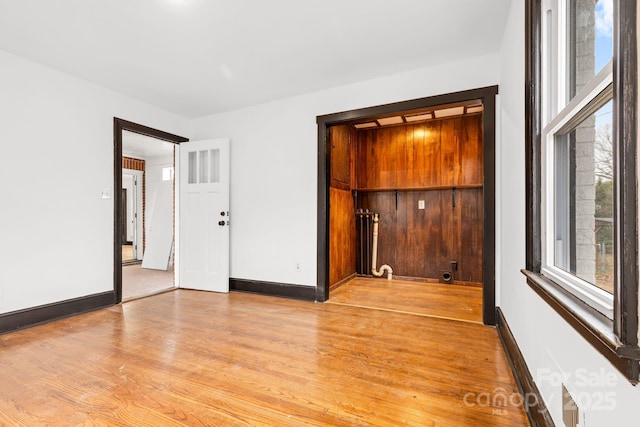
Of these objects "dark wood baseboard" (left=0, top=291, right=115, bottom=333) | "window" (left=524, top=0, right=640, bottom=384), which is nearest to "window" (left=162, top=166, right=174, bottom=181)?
"dark wood baseboard" (left=0, top=291, right=115, bottom=333)

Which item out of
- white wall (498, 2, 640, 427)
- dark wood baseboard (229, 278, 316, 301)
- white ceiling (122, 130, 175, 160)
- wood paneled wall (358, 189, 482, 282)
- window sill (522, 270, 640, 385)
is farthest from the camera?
white ceiling (122, 130, 175, 160)

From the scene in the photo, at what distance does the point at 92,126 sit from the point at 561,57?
431 centimetres

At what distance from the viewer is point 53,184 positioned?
3.24 m

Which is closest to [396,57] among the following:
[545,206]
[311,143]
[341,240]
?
[311,143]

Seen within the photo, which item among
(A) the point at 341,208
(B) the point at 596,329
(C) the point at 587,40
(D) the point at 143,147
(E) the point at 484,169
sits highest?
(D) the point at 143,147

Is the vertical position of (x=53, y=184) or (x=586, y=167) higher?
(x=53, y=184)

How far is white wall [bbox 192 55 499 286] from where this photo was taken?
387 cm

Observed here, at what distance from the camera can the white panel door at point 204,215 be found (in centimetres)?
445

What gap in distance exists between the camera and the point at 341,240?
4.80 m

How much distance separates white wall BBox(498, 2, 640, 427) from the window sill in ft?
0.17

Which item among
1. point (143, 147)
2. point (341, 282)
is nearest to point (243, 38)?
point (341, 282)

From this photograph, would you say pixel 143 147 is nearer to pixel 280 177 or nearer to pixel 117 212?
pixel 117 212

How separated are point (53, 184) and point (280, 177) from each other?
7.97 ft

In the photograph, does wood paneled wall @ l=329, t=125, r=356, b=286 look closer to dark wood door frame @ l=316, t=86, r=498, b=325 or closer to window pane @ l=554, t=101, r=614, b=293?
dark wood door frame @ l=316, t=86, r=498, b=325
